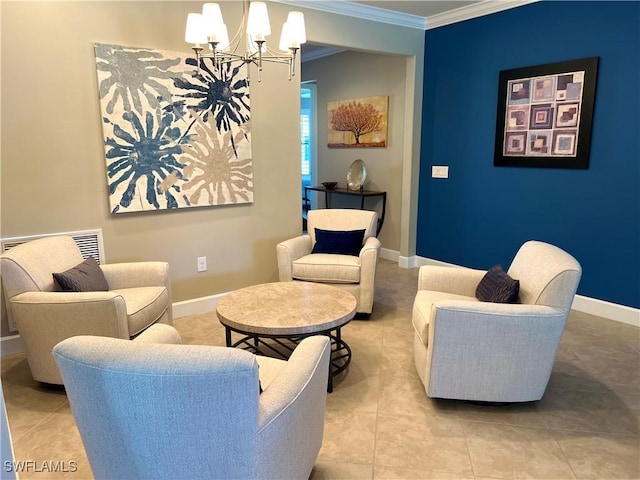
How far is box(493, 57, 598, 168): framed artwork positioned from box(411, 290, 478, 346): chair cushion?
1.82m

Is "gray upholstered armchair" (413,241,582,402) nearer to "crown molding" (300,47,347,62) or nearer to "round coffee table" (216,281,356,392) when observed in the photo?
"round coffee table" (216,281,356,392)

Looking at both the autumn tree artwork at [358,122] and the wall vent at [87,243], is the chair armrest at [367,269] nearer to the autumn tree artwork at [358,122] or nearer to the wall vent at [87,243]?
the wall vent at [87,243]

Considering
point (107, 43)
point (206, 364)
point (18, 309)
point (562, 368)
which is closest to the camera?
point (206, 364)

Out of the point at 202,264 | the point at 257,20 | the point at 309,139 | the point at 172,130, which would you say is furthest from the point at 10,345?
the point at 309,139

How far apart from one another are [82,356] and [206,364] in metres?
0.35

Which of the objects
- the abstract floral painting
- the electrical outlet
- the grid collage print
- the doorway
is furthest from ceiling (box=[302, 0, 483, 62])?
the electrical outlet

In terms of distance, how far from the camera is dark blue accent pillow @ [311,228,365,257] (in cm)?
368

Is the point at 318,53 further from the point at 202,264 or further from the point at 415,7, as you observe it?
the point at 202,264

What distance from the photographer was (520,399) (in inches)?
88.8

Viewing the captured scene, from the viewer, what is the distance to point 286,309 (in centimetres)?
244

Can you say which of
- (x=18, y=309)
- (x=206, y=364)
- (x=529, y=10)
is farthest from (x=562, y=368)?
(x=18, y=309)

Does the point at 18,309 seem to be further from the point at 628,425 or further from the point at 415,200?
the point at 415,200

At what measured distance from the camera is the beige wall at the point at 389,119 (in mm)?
5023

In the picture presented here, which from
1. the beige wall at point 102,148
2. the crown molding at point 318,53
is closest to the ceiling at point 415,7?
the beige wall at point 102,148
